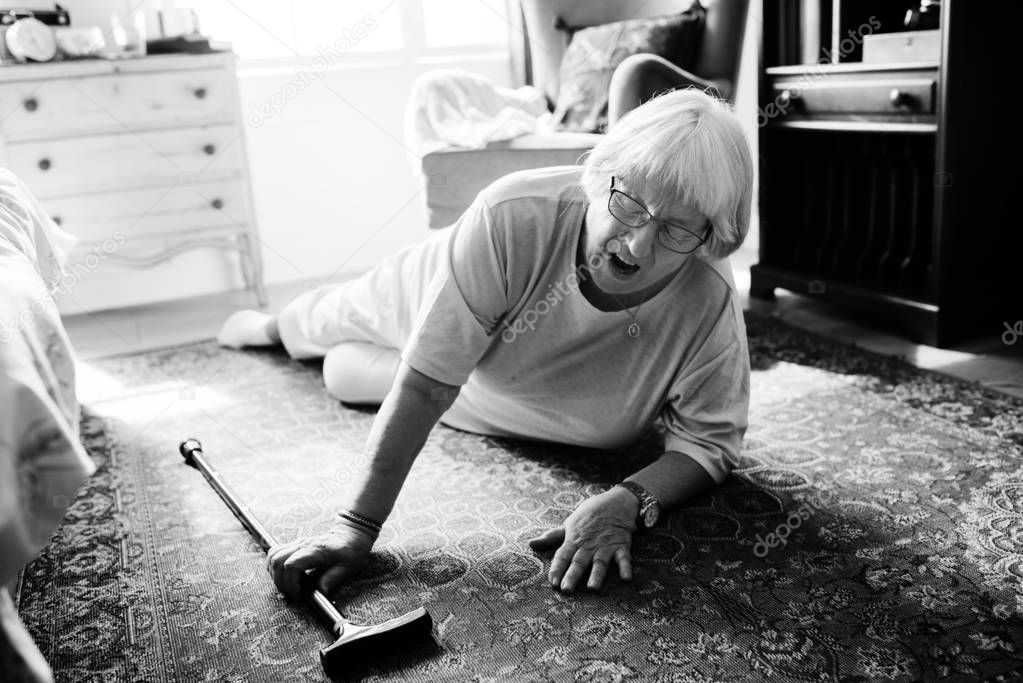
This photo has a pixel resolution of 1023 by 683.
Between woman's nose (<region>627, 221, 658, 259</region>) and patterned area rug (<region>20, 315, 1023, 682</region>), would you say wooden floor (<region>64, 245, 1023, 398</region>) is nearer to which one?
patterned area rug (<region>20, 315, 1023, 682</region>)

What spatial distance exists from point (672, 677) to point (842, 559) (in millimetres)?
376

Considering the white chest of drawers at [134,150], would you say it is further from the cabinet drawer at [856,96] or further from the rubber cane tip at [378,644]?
the rubber cane tip at [378,644]

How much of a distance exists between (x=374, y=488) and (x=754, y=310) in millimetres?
1710

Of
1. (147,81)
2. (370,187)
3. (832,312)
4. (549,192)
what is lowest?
(832,312)

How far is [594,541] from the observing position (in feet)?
4.20

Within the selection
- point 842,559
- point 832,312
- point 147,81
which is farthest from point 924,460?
point 147,81

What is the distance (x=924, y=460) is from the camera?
5.23 ft

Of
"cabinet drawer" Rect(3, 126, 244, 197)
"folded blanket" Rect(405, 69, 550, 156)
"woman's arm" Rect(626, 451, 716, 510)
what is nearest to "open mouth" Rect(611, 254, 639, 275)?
"woman's arm" Rect(626, 451, 716, 510)

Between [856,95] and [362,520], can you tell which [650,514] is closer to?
[362,520]

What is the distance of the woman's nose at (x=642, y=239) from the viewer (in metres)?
1.23

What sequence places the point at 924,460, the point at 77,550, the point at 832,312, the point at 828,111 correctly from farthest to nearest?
the point at 832,312, the point at 828,111, the point at 924,460, the point at 77,550

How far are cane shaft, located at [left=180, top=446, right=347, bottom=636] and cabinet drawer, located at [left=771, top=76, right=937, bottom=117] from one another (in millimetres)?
1729

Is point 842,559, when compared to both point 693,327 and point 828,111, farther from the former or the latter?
point 828,111

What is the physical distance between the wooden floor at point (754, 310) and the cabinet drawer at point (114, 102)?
0.61m
